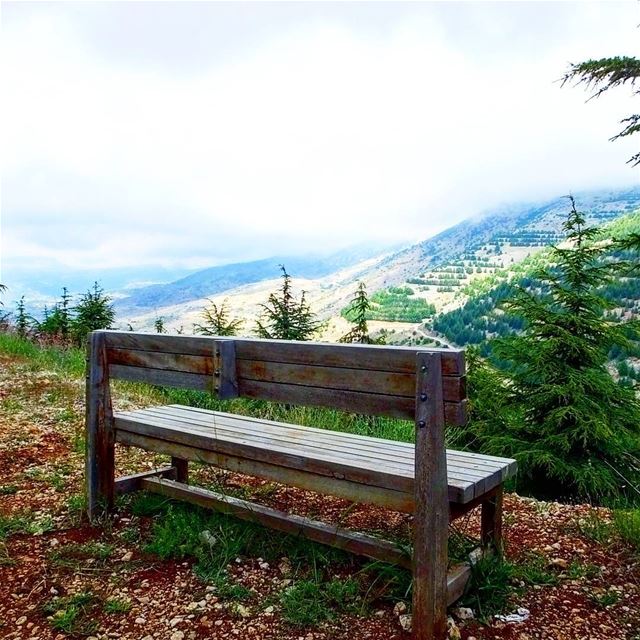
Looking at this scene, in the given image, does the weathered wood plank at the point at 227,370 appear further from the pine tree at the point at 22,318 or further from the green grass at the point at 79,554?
the pine tree at the point at 22,318

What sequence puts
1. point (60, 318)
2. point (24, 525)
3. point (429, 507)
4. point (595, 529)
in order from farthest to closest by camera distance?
1. point (60, 318)
2. point (24, 525)
3. point (595, 529)
4. point (429, 507)

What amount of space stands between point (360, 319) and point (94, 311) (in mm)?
7217

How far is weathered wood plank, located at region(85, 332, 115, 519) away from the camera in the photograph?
385 centimetres

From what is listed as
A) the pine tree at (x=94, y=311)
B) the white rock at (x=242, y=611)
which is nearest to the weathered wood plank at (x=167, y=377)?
the white rock at (x=242, y=611)

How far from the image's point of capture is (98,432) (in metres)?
3.93

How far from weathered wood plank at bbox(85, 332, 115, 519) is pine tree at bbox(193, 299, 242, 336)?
24.2ft

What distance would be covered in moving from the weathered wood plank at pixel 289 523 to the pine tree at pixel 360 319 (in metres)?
7.19

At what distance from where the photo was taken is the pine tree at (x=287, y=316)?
11.5m

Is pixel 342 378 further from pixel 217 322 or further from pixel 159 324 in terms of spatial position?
pixel 159 324

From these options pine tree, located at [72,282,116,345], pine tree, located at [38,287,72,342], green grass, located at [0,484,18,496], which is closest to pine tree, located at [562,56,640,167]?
green grass, located at [0,484,18,496]

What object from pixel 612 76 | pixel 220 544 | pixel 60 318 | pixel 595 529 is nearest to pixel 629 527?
pixel 595 529

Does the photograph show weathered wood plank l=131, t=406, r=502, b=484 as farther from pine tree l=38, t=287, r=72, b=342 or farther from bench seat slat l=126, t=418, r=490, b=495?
pine tree l=38, t=287, r=72, b=342

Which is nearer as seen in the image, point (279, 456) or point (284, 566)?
point (279, 456)

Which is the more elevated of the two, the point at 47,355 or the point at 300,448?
the point at 47,355
